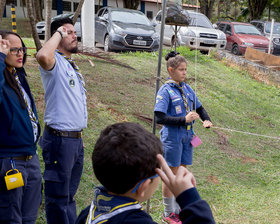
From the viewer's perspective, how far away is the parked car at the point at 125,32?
10.0m

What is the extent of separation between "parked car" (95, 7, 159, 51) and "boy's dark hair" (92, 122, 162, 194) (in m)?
8.92

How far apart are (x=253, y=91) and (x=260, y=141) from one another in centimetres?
349

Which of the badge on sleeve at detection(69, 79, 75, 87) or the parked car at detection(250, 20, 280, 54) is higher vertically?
the parked car at detection(250, 20, 280, 54)

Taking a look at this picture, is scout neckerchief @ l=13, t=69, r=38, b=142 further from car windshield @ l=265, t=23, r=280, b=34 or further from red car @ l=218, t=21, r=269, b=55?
car windshield @ l=265, t=23, r=280, b=34

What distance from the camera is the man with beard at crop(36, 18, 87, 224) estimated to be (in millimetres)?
2680

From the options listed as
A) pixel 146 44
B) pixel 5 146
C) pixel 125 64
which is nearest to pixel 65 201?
pixel 5 146

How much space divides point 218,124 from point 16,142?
5430mm

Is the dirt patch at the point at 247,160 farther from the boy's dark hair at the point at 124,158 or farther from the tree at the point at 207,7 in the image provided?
the tree at the point at 207,7

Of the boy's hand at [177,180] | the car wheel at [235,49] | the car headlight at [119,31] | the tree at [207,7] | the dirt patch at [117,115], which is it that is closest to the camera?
the boy's hand at [177,180]

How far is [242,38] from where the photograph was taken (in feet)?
46.0

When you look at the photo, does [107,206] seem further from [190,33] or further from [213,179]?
[190,33]

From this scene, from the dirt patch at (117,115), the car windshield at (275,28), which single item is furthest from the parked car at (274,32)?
the dirt patch at (117,115)

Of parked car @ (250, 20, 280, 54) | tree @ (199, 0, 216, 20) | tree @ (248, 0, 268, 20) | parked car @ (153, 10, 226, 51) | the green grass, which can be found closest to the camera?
the green grass

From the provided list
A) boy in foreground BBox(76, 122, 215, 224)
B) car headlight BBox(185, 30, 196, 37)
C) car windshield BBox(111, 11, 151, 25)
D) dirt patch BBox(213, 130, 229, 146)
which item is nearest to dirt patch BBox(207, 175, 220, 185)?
dirt patch BBox(213, 130, 229, 146)
